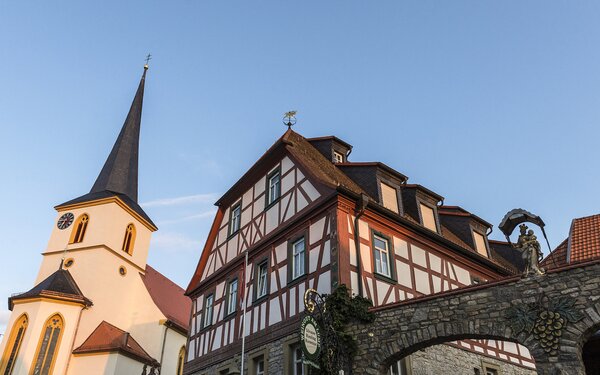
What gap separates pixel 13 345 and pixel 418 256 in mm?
21347

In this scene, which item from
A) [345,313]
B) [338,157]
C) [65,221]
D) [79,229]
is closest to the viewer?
[345,313]

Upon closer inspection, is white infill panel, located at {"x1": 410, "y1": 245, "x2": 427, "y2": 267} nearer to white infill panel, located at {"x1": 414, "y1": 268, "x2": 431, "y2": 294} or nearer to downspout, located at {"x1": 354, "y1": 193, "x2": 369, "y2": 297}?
white infill panel, located at {"x1": 414, "y1": 268, "x2": 431, "y2": 294}

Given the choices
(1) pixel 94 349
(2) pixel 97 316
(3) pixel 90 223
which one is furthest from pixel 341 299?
(3) pixel 90 223

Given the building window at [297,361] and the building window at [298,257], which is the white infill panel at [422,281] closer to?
the building window at [298,257]

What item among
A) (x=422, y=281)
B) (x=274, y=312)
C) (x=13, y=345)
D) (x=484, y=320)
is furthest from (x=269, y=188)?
(x=13, y=345)

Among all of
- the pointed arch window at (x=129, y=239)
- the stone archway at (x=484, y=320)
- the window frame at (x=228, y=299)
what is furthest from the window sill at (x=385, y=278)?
the pointed arch window at (x=129, y=239)

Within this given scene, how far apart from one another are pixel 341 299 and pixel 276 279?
378 centimetres

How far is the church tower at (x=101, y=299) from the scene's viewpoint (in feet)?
85.8

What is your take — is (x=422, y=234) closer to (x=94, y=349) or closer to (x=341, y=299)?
(x=341, y=299)

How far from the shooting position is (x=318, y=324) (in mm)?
11938

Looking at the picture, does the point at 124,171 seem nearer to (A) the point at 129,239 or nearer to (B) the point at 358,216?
(A) the point at 129,239

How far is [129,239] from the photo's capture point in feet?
111

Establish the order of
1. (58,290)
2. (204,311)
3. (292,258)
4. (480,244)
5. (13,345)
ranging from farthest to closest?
(58,290) → (13,345) → (204,311) → (480,244) → (292,258)

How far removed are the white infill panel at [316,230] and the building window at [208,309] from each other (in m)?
6.36
